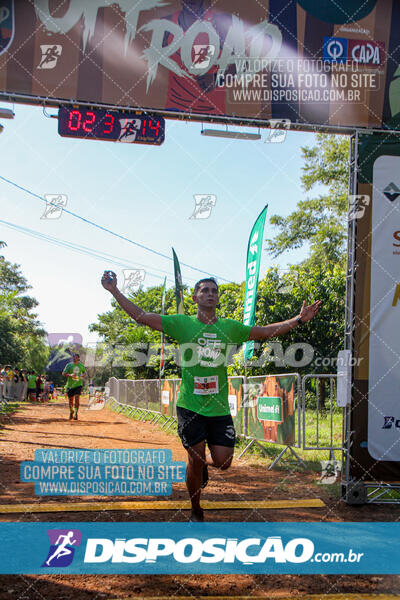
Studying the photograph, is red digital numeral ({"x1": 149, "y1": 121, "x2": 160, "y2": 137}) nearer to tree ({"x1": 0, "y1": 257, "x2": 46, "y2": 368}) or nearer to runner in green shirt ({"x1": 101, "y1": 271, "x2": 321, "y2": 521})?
runner in green shirt ({"x1": 101, "y1": 271, "x2": 321, "y2": 521})

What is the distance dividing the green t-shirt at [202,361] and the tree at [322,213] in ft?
74.3

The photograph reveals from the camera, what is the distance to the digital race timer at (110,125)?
692cm

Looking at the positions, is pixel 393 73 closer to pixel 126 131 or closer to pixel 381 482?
pixel 126 131

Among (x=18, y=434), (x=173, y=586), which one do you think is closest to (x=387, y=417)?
(x=173, y=586)

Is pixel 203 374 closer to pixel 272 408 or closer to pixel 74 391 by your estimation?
pixel 272 408

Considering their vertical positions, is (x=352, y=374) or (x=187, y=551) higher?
(x=352, y=374)

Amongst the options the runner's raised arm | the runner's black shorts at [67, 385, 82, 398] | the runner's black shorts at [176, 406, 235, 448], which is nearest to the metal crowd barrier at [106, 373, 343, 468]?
the runner's black shorts at [176, 406, 235, 448]

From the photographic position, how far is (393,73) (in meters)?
6.75

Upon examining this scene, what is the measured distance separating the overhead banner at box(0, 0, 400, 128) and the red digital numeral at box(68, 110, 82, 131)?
14 centimetres

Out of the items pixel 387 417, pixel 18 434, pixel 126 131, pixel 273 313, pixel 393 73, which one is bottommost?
pixel 18 434

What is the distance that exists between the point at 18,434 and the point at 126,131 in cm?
807

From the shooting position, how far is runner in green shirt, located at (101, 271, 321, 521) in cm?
482

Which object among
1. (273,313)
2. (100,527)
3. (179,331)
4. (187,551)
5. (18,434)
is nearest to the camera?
(187,551)

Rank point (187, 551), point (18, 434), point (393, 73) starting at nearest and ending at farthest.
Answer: point (187, 551), point (393, 73), point (18, 434)
